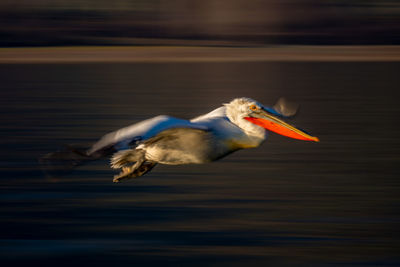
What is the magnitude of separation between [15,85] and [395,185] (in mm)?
14793

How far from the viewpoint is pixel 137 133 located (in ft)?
17.5

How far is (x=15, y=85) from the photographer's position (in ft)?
72.3

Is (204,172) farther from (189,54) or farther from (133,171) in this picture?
(189,54)

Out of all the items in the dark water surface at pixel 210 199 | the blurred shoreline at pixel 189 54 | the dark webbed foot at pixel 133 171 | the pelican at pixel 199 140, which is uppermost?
the blurred shoreline at pixel 189 54

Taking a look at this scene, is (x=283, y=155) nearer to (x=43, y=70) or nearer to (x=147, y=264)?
(x=147, y=264)

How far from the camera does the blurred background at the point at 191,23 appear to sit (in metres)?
37.6

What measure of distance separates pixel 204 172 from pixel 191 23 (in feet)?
104

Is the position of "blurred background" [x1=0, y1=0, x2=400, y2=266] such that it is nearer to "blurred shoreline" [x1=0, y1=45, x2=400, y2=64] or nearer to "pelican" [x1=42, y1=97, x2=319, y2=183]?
"blurred shoreline" [x1=0, y1=45, x2=400, y2=64]

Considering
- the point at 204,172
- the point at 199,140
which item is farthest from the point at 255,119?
the point at 204,172

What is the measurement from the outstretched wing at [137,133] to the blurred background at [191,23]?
31298mm

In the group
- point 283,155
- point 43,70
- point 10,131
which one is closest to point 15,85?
point 43,70

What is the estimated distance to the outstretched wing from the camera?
5.30m

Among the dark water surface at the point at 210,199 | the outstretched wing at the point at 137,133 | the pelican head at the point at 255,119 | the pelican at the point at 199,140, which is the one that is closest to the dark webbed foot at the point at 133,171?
the pelican at the point at 199,140

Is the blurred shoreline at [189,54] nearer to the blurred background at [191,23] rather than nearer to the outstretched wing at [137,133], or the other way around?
the blurred background at [191,23]
